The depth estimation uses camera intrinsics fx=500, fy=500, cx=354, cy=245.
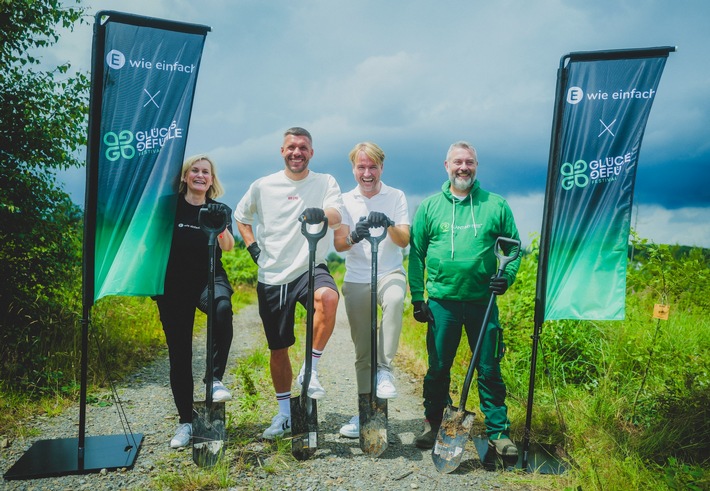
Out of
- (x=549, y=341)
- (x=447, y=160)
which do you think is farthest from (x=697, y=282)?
(x=447, y=160)

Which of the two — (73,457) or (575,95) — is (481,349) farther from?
(73,457)

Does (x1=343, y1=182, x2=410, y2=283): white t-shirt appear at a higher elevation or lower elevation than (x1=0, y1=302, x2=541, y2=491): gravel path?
higher

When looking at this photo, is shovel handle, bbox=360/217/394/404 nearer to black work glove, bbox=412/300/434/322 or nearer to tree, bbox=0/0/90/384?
black work glove, bbox=412/300/434/322

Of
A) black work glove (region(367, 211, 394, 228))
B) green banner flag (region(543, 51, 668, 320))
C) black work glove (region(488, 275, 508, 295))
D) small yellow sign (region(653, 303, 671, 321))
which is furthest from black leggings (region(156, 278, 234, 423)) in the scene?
small yellow sign (region(653, 303, 671, 321))

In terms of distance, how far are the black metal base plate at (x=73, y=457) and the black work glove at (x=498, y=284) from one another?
3.16m

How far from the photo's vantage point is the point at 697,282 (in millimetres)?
7270

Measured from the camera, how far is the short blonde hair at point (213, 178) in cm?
431

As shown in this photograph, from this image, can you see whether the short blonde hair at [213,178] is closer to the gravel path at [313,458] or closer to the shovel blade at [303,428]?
the shovel blade at [303,428]

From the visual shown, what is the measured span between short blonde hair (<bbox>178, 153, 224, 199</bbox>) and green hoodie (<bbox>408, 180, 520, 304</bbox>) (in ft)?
6.01

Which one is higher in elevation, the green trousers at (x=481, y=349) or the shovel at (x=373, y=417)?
the green trousers at (x=481, y=349)

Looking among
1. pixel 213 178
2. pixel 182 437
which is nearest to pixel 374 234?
pixel 213 178

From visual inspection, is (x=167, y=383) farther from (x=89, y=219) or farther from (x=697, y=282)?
(x=697, y=282)

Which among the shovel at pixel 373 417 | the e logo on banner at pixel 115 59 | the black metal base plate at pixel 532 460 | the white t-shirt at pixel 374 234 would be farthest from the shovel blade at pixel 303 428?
the e logo on banner at pixel 115 59

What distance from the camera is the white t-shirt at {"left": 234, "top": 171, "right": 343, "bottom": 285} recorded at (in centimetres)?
416
